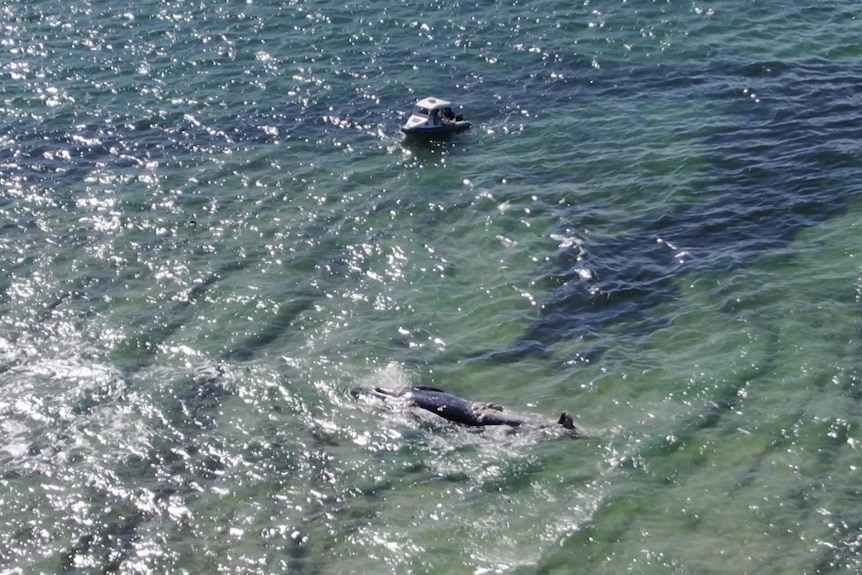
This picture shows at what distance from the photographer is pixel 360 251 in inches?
1553

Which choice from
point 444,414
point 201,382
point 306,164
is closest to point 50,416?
point 201,382

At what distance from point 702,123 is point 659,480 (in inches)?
888

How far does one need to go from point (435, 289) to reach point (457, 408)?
737 centimetres

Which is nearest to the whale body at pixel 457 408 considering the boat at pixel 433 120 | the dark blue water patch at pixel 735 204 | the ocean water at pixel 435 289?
the ocean water at pixel 435 289

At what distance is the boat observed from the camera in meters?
46.0

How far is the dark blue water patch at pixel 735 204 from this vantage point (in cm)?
3569

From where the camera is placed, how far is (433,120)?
4597 cm

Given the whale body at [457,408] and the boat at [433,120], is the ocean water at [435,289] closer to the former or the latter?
the whale body at [457,408]

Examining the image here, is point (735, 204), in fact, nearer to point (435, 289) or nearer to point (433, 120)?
point (435, 289)

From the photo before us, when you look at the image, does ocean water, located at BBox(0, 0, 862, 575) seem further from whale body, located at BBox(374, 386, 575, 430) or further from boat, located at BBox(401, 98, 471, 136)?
boat, located at BBox(401, 98, 471, 136)

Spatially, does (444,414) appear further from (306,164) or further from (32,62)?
(32,62)

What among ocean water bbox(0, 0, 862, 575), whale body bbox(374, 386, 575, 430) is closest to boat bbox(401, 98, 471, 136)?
ocean water bbox(0, 0, 862, 575)

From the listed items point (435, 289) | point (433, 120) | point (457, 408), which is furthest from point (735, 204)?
point (457, 408)

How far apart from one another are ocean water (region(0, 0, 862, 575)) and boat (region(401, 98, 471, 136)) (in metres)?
0.78
